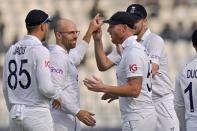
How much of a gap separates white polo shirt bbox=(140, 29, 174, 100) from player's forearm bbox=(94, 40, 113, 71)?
1.67 ft

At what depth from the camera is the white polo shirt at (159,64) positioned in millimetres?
9569

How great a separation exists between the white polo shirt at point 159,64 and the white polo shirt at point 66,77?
113 cm

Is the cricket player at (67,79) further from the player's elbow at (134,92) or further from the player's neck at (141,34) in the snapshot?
the player's neck at (141,34)

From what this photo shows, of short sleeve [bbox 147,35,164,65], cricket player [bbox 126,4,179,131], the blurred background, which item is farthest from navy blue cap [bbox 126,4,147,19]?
the blurred background

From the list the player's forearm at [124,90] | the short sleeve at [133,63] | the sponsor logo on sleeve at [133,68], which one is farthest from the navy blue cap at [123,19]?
the player's forearm at [124,90]

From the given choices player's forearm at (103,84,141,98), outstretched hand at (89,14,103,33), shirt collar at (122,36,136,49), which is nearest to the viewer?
player's forearm at (103,84,141,98)

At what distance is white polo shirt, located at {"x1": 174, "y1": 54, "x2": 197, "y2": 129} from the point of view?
317 inches

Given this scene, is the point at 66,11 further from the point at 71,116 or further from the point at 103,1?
the point at 71,116

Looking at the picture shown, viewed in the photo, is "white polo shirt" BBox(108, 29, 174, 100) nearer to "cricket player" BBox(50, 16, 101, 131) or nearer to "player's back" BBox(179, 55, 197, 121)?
"cricket player" BBox(50, 16, 101, 131)

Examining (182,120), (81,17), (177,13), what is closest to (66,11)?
(81,17)

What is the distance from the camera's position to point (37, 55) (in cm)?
802

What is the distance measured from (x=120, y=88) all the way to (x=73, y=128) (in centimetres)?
99

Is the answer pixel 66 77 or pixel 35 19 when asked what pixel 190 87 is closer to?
pixel 66 77

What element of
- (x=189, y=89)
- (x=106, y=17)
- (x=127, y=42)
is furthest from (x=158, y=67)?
(x=106, y=17)
